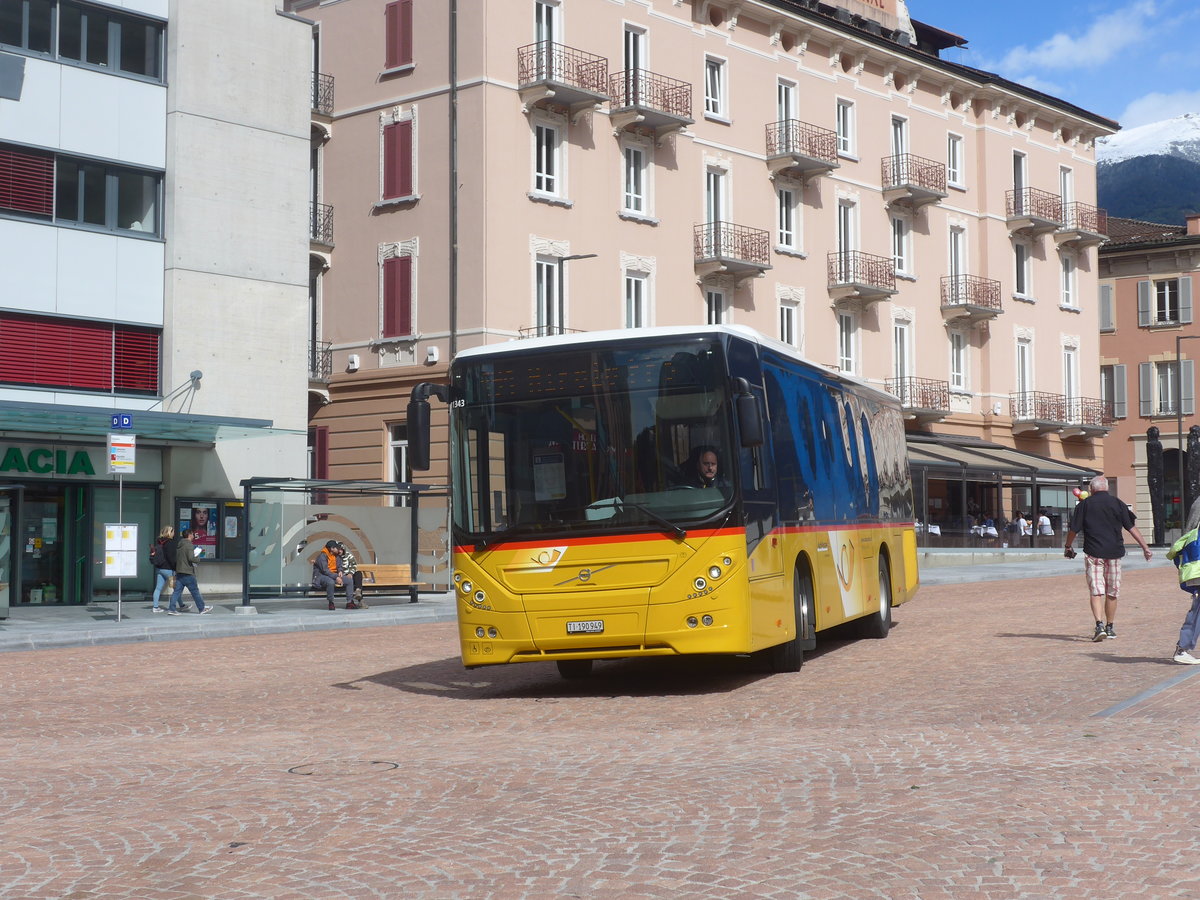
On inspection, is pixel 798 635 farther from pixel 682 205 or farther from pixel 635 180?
pixel 682 205

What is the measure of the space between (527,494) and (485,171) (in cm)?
2652

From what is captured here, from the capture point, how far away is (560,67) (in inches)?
1544

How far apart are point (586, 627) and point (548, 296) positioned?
91.2ft

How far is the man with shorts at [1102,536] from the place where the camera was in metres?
16.1

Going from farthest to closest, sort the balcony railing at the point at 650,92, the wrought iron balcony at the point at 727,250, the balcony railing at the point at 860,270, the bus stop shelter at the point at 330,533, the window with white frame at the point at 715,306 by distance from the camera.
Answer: the balcony railing at the point at 860,270 < the window with white frame at the point at 715,306 < the wrought iron balcony at the point at 727,250 < the balcony railing at the point at 650,92 < the bus stop shelter at the point at 330,533

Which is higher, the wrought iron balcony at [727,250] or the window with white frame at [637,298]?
the wrought iron balcony at [727,250]

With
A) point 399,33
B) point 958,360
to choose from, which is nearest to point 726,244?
point 399,33

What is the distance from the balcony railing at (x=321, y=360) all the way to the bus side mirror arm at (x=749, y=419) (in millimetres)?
30277

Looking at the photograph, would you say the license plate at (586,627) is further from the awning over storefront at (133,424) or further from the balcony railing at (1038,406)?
the balcony railing at (1038,406)

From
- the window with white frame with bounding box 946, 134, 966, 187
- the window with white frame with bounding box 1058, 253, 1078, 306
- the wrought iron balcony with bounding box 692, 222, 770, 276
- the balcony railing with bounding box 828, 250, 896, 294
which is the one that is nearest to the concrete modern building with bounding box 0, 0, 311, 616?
the wrought iron balcony with bounding box 692, 222, 770, 276

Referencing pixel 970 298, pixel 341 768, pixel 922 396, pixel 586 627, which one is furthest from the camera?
pixel 970 298

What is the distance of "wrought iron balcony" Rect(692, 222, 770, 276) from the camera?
42781 millimetres

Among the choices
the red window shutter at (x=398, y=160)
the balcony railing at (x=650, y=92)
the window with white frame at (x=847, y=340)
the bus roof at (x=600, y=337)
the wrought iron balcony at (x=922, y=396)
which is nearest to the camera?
the bus roof at (x=600, y=337)

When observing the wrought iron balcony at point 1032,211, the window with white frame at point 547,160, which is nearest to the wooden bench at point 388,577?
the window with white frame at point 547,160
